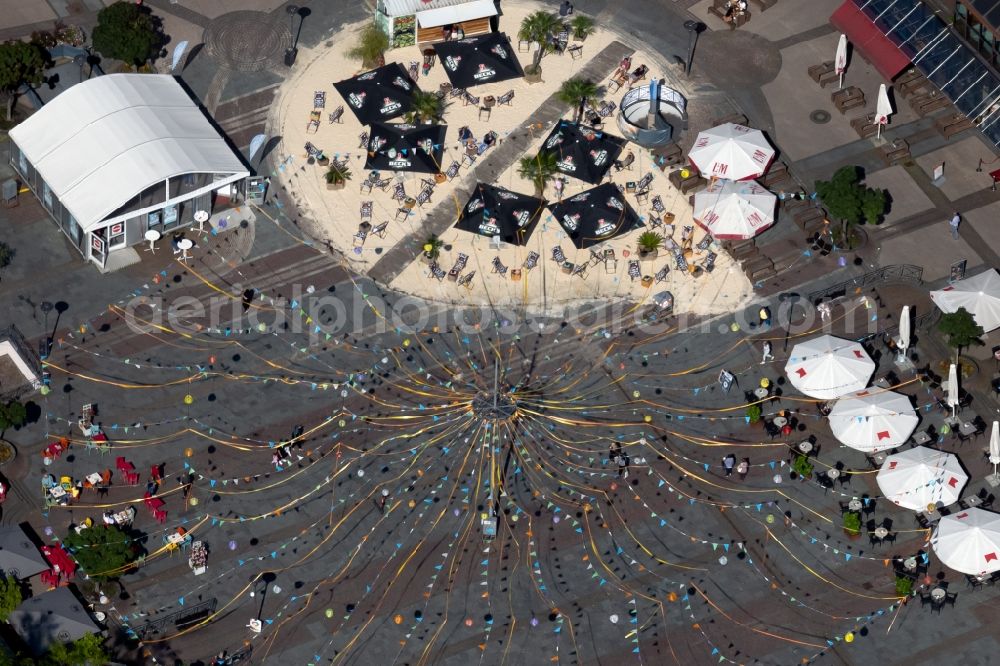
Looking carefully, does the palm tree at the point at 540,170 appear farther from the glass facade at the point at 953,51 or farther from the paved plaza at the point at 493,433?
the glass facade at the point at 953,51

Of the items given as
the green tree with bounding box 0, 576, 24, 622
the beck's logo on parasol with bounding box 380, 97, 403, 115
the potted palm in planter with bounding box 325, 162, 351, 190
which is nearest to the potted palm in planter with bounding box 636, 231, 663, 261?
the beck's logo on parasol with bounding box 380, 97, 403, 115

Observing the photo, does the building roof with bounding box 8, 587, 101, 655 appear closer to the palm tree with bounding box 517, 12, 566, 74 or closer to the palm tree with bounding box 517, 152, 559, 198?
the palm tree with bounding box 517, 152, 559, 198

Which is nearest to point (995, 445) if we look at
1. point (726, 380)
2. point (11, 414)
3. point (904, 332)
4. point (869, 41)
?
point (904, 332)

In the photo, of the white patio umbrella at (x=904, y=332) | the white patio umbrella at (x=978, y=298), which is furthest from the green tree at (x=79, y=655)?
the white patio umbrella at (x=978, y=298)

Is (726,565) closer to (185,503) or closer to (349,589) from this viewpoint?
(349,589)

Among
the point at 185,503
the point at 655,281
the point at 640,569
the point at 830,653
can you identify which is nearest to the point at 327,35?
the point at 655,281

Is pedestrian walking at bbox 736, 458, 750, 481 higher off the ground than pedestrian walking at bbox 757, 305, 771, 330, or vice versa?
pedestrian walking at bbox 757, 305, 771, 330
